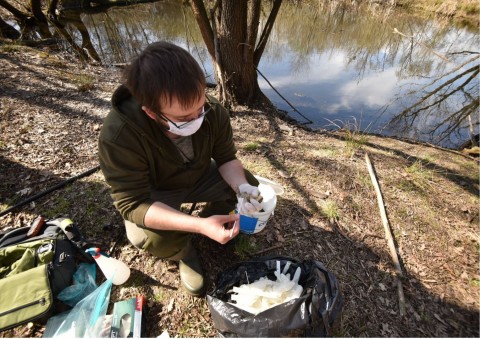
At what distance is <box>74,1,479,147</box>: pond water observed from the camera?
5.82m

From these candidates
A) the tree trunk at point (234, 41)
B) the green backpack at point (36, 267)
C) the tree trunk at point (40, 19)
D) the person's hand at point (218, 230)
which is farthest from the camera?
the tree trunk at point (40, 19)

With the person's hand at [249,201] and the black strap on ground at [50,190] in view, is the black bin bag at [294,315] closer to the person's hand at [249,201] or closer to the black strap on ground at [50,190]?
the person's hand at [249,201]

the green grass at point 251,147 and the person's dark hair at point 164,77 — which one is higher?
the person's dark hair at point 164,77

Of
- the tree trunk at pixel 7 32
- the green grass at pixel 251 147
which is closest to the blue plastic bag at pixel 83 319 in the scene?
the green grass at pixel 251 147

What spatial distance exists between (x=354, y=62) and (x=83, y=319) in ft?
29.2

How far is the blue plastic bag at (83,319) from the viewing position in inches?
66.0

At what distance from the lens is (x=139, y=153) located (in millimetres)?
1630

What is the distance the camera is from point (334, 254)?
229 cm

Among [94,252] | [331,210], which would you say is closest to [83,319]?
[94,252]

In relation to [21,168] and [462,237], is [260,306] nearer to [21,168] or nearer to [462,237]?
[462,237]

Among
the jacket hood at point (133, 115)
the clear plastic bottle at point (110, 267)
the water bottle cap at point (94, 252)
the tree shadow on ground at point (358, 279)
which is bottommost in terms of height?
the tree shadow on ground at point (358, 279)

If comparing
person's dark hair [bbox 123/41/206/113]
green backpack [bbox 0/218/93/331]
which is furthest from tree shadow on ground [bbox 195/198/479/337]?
person's dark hair [bbox 123/41/206/113]

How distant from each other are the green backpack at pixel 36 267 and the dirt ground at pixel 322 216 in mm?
186

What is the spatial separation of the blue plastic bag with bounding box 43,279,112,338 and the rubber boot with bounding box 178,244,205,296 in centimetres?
54
